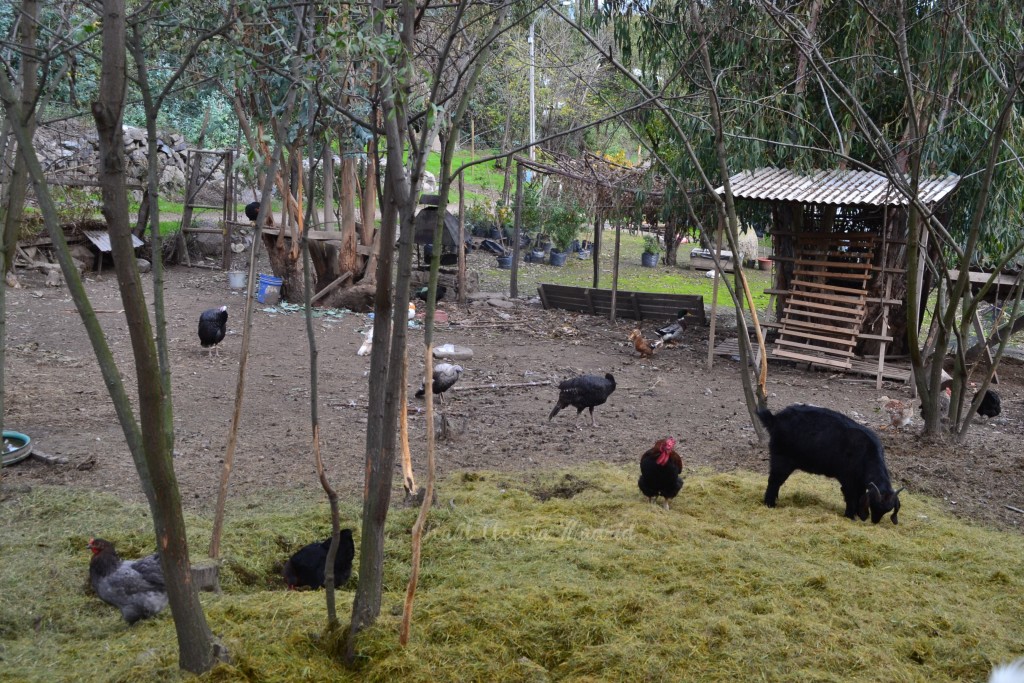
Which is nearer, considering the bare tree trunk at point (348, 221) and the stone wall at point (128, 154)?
the bare tree trunk at point (348, 221)

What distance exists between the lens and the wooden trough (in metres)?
15.9

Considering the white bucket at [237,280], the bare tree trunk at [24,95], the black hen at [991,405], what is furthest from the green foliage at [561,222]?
the bare tree trunk at [24,95]

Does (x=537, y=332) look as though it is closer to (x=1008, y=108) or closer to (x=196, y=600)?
(x=1008, y=108)

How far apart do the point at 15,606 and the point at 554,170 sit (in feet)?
38.0

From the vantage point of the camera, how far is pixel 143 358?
290cm

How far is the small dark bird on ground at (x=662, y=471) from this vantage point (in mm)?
6164

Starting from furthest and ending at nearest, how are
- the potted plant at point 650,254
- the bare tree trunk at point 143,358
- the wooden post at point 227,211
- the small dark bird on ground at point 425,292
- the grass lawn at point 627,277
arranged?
the potted plant at point 650,254 < the grass lawn at point 627,277 < the wooden post at point 227,211 < the small dark bird on ground at point 425,292 < the bare tree trunk at point 143,358

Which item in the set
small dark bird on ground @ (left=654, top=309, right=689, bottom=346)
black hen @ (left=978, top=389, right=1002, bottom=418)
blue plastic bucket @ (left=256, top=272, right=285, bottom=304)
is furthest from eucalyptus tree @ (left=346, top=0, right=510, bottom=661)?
blue plastic bucket @ (left=256, top=272, right=285, bottom=304)

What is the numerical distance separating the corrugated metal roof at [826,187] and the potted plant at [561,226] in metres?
10.2

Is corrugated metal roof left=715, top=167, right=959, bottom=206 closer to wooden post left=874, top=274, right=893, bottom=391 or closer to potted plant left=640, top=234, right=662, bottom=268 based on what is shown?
wooden post left=874, top=274, right=893, bottom=391

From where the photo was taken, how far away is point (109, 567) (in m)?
4.41

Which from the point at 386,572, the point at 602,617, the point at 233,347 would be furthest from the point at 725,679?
the point at 233,347

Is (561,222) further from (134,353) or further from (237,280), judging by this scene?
(134,353)

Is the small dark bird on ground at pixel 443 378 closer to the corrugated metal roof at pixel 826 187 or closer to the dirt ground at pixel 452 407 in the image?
the dirt ground at pixel 452 407
